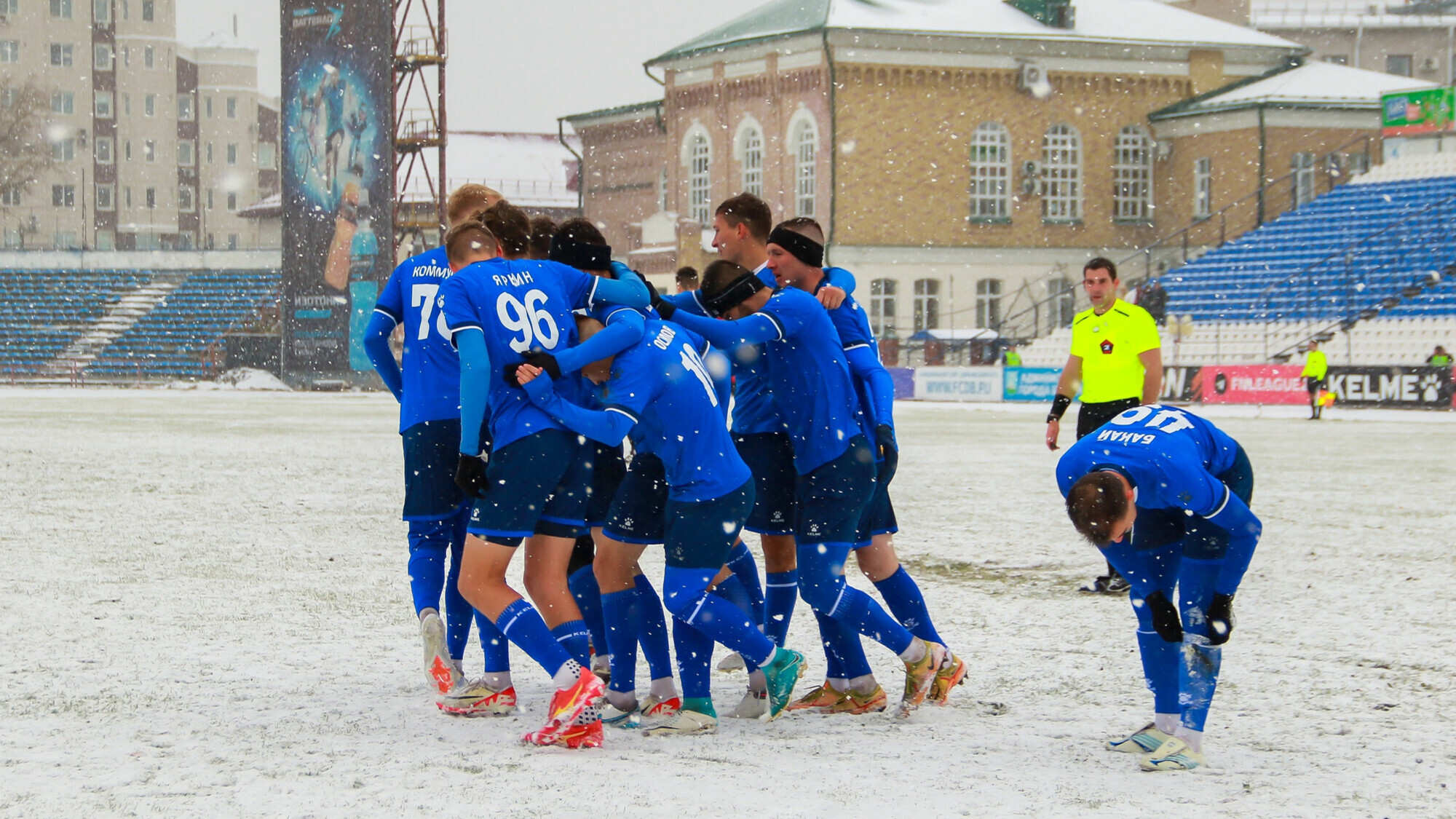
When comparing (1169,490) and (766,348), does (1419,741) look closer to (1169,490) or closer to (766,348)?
(1169,490)

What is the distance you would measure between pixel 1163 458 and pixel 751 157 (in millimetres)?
46649

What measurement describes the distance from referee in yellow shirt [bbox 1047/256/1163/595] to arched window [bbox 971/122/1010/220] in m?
40.6

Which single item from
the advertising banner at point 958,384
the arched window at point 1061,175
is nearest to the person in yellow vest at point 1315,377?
the advertising banner at point 958,384

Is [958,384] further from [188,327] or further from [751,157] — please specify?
[188,327]

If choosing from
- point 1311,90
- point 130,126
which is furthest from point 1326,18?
point 130,126

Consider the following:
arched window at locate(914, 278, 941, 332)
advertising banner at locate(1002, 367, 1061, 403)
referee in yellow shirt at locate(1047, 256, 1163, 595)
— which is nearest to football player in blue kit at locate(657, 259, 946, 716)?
referee in yellow shirt at locate(1047, 256, 1163, 595)

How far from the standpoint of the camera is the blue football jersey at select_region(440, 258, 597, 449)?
207 inches

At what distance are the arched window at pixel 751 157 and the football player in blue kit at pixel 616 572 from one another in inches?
1755

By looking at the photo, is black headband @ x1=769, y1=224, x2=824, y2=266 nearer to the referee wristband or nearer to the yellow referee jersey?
the yellow referee jersey

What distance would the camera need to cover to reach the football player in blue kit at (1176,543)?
4582mm

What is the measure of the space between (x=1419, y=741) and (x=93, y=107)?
98496 mm

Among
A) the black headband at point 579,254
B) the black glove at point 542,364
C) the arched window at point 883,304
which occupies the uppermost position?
the arched window at point 883,304

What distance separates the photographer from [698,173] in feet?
173

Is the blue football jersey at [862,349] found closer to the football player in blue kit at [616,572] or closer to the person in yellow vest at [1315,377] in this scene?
the football player in blue kit at [616,572]
